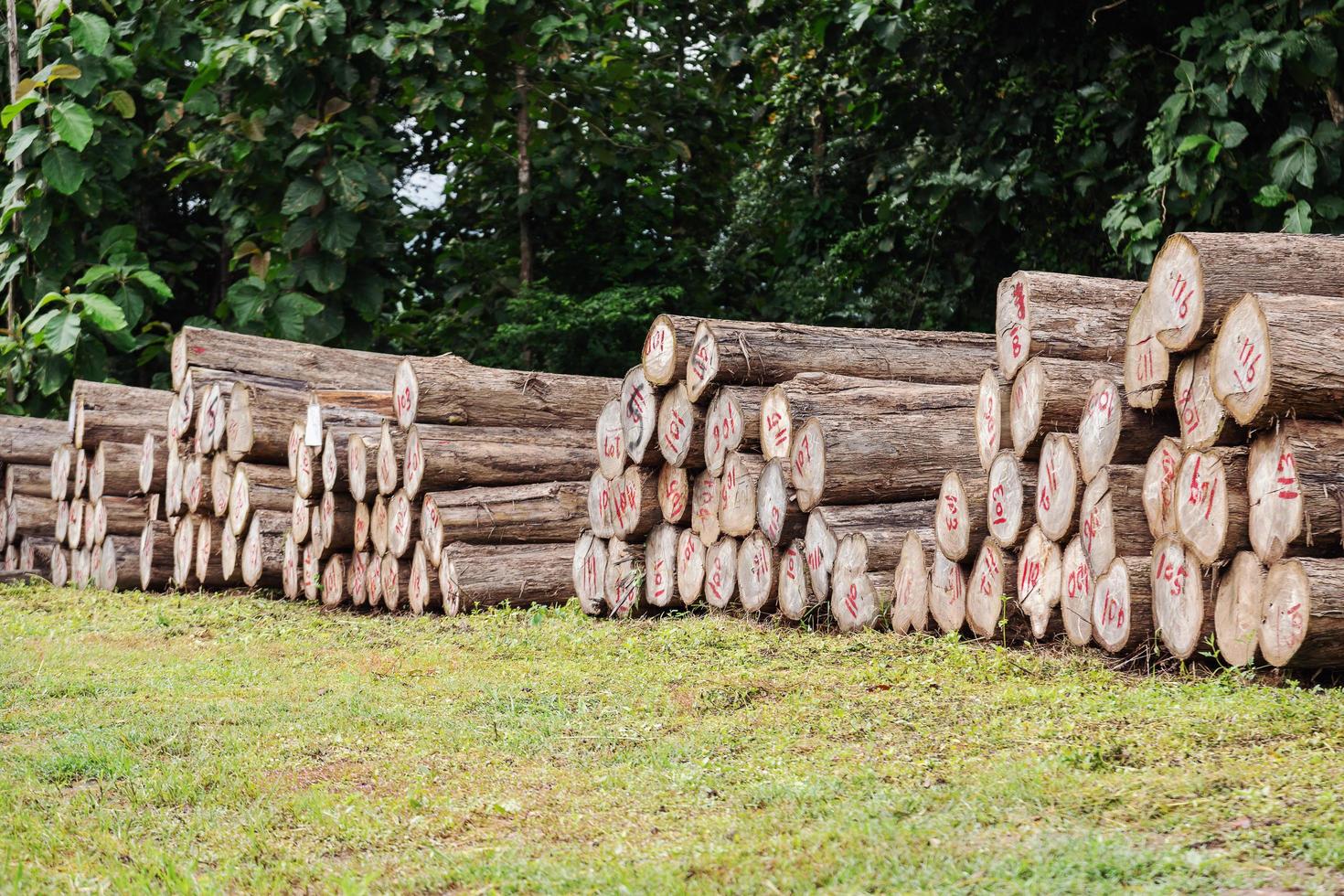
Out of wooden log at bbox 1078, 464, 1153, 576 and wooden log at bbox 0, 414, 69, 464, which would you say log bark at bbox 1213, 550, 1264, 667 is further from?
wooden log at bbox 0, 414, 69, 464

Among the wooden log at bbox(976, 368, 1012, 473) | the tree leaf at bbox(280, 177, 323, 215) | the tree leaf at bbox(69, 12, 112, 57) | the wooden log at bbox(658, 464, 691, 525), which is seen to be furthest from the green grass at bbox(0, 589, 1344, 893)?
the tree leaf at bbox(69, 12, 112, 57)

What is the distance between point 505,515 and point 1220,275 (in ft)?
17.7

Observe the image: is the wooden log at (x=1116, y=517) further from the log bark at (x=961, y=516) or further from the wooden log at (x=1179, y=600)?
the log bark at (x=961, y=516)

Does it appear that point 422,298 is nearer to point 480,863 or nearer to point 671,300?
point 671,300

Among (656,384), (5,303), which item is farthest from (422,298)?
(656,384)

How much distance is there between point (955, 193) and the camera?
1300cm

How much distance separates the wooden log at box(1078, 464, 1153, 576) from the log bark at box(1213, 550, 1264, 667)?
21.9 inches

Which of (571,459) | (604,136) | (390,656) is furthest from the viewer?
(604,136)

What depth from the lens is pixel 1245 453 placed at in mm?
5988

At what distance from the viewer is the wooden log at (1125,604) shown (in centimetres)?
629

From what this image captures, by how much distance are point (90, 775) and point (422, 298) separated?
46.4ft

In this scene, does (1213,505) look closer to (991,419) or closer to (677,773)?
(991,419)

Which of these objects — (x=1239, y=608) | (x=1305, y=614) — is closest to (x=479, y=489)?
(x=1239, y=608)

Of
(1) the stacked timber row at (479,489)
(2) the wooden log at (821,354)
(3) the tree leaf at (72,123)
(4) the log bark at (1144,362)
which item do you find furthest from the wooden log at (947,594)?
(3) the tree leaf at (72,123)
